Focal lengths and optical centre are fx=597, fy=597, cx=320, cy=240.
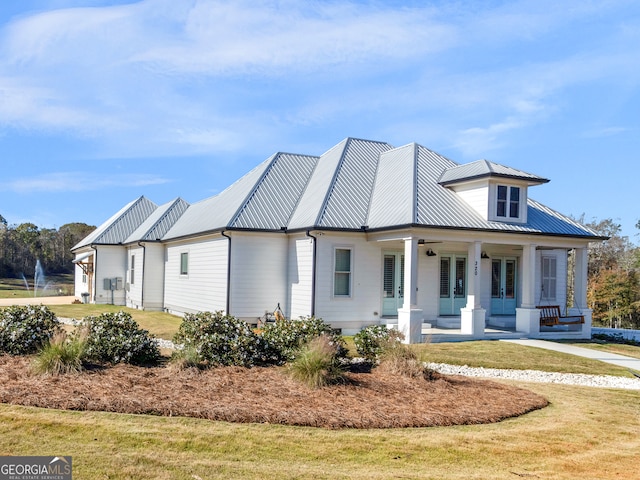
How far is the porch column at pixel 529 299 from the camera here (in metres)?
19.4

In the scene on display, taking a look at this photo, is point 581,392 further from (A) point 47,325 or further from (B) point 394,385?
(A) point 47,325

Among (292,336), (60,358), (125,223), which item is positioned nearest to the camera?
(60,358)

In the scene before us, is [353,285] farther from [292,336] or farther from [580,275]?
[580,275]

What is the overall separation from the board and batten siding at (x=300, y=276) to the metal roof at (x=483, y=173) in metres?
5.36

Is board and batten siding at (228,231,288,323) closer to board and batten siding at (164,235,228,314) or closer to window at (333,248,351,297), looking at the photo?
board and batten siding at (164,235,228,314)

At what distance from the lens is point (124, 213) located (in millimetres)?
34719

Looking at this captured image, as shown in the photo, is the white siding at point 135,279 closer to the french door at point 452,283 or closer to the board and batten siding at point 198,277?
the board and batten siding at point 198,277

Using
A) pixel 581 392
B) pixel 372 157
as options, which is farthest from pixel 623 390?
pixel 372 157

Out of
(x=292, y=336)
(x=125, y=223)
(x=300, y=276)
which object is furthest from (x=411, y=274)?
(x=125, y=223)

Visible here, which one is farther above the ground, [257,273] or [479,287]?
[257,273]

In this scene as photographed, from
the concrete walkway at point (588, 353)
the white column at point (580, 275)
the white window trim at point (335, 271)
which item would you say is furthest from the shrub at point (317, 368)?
the white column at point (580, 275)

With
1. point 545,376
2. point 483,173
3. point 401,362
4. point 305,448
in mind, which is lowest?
point 545,376

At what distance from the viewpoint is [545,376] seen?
13.3 metres

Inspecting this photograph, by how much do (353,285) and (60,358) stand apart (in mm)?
10459
